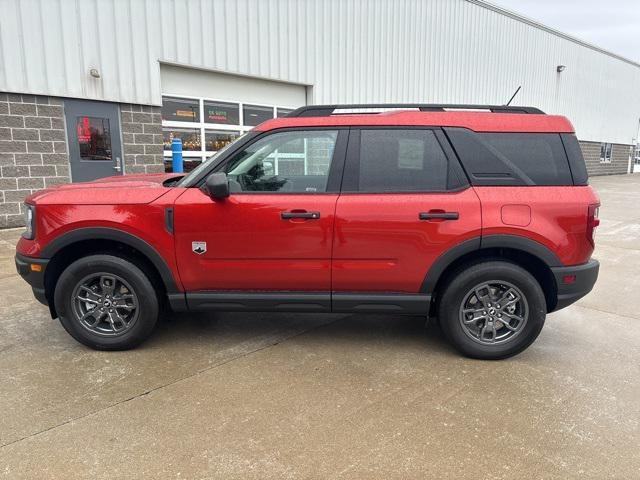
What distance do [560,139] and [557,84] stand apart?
22.2 m

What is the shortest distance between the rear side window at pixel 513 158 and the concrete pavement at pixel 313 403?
4.61 feet

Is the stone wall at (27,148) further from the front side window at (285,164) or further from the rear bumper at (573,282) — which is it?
the rear bumper at (573,282)

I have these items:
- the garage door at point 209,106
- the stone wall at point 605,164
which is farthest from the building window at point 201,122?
the stone wall at point 605,164

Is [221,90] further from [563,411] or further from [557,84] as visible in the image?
[557,84]

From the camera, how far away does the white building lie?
8039 mm

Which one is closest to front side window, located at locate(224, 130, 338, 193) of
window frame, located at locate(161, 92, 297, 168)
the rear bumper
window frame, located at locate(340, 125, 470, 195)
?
window frame, located at locate(340, 125, 470, 195)

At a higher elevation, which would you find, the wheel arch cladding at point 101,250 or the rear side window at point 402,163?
the rear side window at point 402,163

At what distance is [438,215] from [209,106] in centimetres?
844

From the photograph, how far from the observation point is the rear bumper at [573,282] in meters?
3.37

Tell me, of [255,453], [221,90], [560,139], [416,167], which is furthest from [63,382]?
[221,90]

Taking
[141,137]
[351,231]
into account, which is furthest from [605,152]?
[351,231]

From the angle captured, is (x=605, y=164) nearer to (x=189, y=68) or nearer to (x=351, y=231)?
(x=189, y=68)

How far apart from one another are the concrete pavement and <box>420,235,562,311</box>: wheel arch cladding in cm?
59

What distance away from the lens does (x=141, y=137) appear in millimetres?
9406
